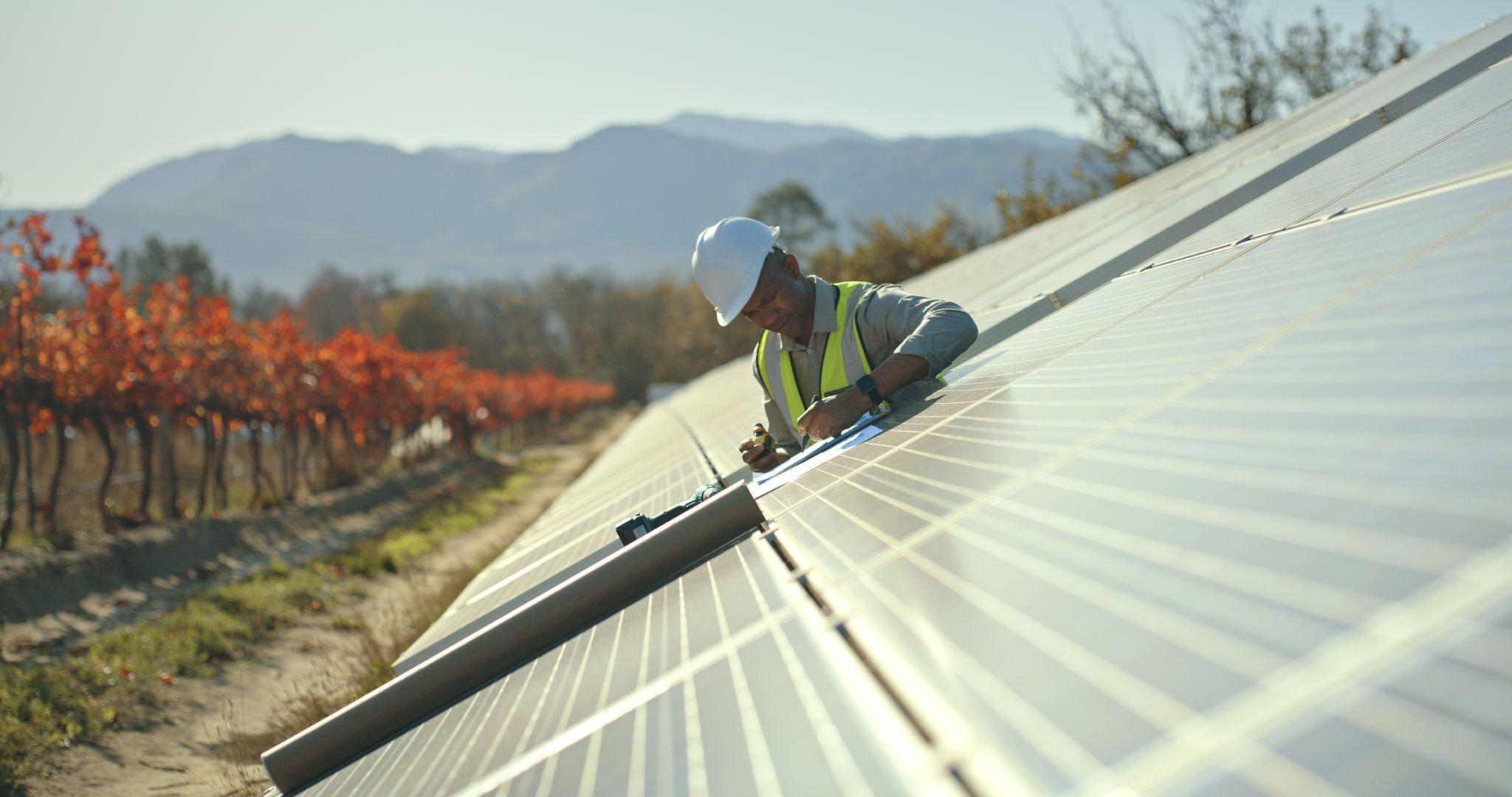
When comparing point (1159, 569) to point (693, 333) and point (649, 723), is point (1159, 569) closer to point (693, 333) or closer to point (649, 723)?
point (649, 723)

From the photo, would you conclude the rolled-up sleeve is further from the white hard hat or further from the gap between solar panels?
the gap between solar panels

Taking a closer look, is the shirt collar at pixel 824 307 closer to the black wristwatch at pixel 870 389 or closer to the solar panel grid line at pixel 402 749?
the black wristwatch at pixel 870 389

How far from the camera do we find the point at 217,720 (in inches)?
301

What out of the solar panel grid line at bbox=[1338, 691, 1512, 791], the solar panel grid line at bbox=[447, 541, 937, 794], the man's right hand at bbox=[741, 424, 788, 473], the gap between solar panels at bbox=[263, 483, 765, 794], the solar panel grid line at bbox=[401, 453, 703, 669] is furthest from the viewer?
the man's right hand at bbox=[741, 424, 788, 473]

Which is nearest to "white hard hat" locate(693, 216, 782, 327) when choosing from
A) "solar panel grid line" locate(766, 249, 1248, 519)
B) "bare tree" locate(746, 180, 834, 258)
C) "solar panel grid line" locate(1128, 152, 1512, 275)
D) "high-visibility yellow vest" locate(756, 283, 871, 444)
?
"high-visibility yellow vest" locate(756, 283, 871, 444)

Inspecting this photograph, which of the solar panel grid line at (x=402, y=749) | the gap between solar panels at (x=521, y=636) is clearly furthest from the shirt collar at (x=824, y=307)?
the solar panel grid line at (x=402, y=749)

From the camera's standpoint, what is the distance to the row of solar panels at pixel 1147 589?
81cm

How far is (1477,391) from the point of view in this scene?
1170mm

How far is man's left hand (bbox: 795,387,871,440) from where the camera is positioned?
377cm

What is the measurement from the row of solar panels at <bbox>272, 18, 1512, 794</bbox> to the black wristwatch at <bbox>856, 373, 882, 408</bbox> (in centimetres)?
84

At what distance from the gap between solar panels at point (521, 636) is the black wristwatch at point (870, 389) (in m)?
1.26

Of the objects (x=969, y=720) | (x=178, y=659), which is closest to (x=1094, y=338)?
(x=969, y=720)

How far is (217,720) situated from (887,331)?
645cm

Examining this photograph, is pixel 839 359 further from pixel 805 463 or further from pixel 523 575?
pixel 523 575
